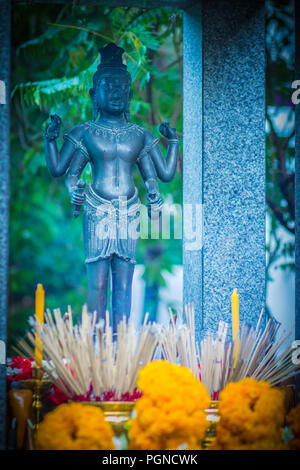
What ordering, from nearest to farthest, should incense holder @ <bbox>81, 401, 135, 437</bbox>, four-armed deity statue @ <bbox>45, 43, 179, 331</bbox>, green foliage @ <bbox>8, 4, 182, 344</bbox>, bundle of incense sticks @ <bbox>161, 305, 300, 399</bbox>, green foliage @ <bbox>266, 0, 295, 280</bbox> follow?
incense holder @ <bbox>81, 401, 135, 437</bbox>, bundle of incense sticks @ <bbox>161, 305, 300, 399</bbox>, four-armed deity statue @ <bbox>45, 43, 179, 331</bbox>, green foliage @ <bbox>8, 4, 182, 344</bbox>, green foliage @ <bbox>266, 0, 295, 280</bbox>

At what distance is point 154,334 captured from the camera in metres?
2.96

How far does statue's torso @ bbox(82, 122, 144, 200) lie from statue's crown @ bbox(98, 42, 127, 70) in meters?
0.38

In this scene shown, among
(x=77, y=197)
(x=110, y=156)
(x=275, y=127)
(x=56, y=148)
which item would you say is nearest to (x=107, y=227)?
(x=77, y=197)

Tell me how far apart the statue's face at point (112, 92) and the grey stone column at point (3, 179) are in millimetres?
769

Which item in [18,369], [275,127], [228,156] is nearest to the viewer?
[18,369]

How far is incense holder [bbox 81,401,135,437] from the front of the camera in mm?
2797

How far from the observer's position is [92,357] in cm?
282

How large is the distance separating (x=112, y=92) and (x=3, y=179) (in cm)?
104

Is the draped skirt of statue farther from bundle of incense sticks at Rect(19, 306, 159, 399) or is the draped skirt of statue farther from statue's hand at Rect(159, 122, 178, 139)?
bundle of incense sticks at Rect(19, 306, 159, 399)

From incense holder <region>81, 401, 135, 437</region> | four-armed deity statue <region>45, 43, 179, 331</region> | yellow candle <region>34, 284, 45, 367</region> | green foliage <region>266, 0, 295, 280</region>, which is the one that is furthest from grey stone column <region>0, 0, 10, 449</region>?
green foliage <region>266, 0, 295, 280</region>

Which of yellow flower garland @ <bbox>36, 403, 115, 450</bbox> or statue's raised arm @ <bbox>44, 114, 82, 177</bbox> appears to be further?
statue's raised arm @ <bbox>44, 114, 82, 177</bbox>

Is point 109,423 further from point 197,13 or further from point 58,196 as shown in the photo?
point 58,196

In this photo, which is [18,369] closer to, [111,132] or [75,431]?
[75,431]
